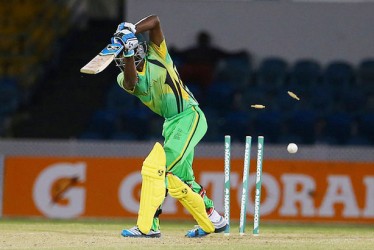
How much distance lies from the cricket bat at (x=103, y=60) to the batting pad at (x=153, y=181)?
953mm

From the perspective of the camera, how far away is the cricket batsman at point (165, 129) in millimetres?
9547

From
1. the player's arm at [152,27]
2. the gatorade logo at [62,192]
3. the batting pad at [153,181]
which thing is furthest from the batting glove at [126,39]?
the gatorade logo at [62,192]

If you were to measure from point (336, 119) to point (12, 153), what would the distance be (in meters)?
4.97

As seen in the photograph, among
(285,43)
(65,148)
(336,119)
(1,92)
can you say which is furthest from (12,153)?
(285,43)

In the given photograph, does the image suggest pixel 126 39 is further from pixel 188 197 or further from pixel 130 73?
pixel 188 197

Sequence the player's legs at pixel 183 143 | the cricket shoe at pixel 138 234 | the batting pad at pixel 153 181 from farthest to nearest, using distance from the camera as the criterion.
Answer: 1. the cricket shoe at pixel 138 234
2. the player's legs at pixel 183 143
3. the batting pad at pixel 153 181

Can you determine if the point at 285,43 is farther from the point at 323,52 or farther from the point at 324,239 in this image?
the point at 324,239

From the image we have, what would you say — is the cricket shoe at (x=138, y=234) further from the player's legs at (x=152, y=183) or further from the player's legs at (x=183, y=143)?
the player's legs at (x=183, y=143)

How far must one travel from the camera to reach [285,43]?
62.8 feet

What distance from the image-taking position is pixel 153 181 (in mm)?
9555

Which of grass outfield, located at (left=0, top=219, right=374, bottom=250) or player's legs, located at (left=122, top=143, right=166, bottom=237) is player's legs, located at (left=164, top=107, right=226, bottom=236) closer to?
player's legs, located at (left=122, top=143, right=166, bottom=237)

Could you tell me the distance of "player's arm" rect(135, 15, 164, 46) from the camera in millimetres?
9391

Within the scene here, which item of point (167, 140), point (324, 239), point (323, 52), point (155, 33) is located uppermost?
point (323, 52)

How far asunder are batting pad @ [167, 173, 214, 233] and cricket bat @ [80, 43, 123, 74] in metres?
1.29
